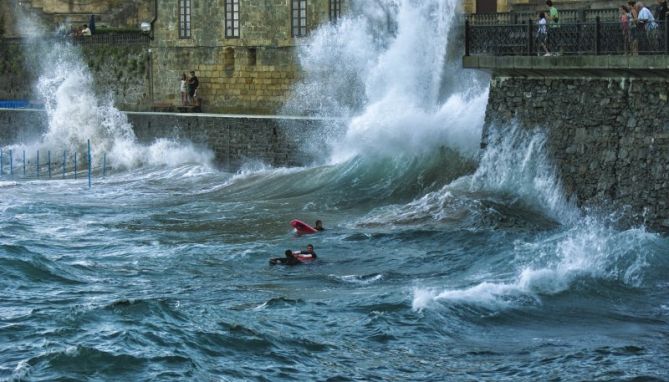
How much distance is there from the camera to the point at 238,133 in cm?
3775

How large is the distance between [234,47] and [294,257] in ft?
60.4

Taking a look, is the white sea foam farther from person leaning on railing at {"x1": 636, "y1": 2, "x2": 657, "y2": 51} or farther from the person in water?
the person in water

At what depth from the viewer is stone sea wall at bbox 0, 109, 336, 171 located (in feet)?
118

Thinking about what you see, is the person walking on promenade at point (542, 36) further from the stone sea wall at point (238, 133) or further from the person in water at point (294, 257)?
the stone sea wall at point (238, 133)

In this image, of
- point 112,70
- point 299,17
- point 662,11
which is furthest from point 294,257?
point 112,70

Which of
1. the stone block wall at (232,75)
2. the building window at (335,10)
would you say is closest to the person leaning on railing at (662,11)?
the building window at (335,10)

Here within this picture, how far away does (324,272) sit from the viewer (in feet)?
76.8

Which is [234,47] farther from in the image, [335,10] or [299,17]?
[335,10]

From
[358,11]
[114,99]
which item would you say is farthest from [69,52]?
[358,11]

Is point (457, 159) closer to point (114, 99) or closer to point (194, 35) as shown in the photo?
point (194, 35)

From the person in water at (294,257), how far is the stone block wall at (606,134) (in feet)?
13.3

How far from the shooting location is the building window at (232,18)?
4150cm

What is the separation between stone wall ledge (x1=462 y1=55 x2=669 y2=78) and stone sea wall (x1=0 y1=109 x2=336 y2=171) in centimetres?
955

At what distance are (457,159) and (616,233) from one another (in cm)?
689
